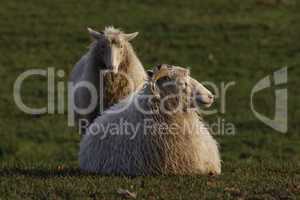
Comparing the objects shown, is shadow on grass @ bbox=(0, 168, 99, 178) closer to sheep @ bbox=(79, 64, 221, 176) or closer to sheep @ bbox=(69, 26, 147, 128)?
sheep @ bbox=(79, 64, 221, 176)

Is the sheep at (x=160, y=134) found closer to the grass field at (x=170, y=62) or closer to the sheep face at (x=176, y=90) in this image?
the sheep face at (x=176, y=90)

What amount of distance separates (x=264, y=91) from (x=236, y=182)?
1325cm

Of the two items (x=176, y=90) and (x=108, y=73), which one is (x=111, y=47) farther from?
(x=176, y=90)

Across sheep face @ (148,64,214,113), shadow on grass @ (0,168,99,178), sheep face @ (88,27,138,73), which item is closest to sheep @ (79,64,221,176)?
sheep face @ (148,64,214,113)

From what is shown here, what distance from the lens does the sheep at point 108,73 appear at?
39.2 feet

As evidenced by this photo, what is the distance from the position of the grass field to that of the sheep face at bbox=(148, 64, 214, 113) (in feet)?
3.13

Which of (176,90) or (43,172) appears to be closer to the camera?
(176,90)

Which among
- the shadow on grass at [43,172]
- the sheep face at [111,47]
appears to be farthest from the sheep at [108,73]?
the shadow on grass at [43,172]

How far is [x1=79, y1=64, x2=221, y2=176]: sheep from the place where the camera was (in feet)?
31.0

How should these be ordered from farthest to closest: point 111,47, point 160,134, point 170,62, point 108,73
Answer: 1. point 170,62
2. point 108,73
3. point 111,47
4. point 160,134

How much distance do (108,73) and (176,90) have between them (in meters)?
2.64

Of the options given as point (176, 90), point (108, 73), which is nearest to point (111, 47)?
point (108, 73)

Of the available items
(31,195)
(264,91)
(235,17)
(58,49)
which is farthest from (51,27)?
(31,195)

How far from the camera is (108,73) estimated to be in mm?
12070
